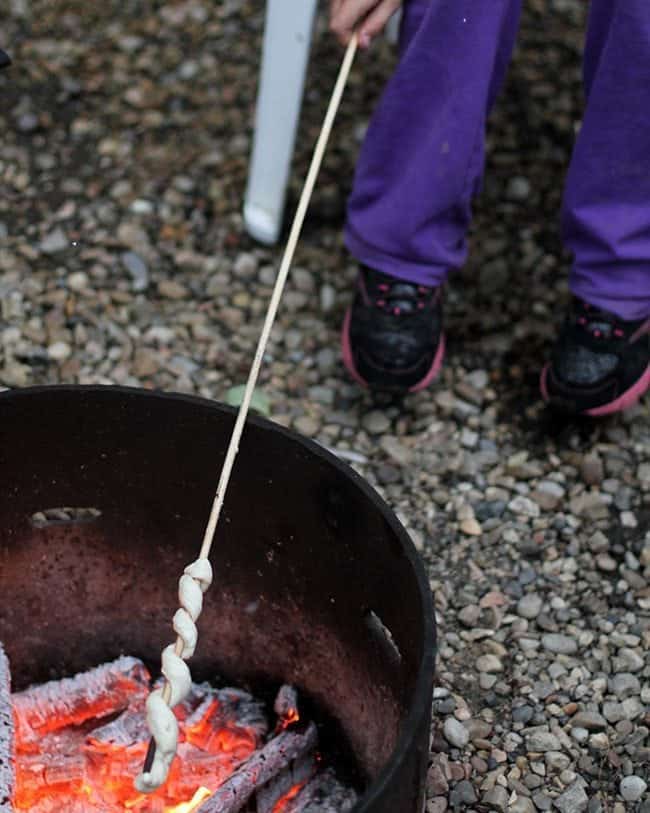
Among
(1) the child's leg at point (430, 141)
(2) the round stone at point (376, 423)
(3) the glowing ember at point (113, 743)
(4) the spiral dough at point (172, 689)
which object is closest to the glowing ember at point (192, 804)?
(3) the glowing ember at point (113, 743)

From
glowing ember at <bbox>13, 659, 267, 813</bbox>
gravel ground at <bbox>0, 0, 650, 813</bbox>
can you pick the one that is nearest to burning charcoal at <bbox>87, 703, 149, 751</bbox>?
glowing ember at <bbox>13, 659, 267, 813</bbox>

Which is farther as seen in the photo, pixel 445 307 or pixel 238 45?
pixel 238 45

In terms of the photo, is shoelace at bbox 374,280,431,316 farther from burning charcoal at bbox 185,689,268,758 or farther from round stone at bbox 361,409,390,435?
burning charcoal at bbox 185,689,268,758

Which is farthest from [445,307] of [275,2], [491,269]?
[275,2]

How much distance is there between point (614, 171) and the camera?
1.81m

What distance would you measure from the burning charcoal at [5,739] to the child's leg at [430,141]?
834mm

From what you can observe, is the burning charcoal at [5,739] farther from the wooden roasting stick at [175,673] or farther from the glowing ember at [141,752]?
the wooden roasting stick at [175,673]

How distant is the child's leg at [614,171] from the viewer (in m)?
1.72

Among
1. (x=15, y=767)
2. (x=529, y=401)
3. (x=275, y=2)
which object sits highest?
(x=275, y=2)

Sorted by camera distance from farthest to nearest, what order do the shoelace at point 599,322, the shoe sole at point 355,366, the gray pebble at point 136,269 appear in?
1. the gray pebble at point 136,269
2. the shoe sole at point 355,366
3. the shoelace at point 599,322

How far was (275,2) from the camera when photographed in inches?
81.5

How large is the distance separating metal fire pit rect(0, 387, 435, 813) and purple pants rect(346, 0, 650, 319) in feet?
1.97

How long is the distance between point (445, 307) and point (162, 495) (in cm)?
86

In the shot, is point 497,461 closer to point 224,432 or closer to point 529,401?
point 529,401
